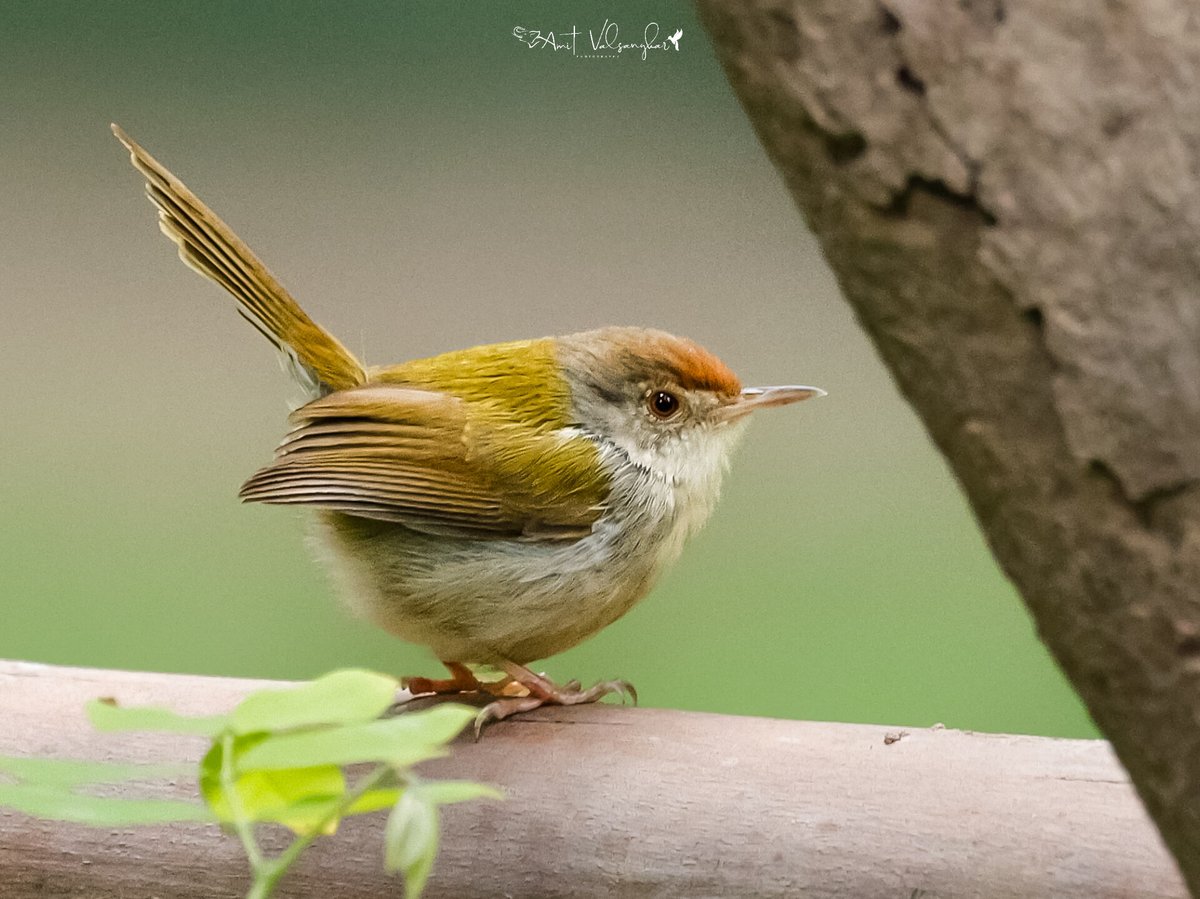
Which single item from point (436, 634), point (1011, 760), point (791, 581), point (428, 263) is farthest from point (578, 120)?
point (1011, 760)

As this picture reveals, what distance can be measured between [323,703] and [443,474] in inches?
72.0

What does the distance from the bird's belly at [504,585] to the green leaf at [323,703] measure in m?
1.71

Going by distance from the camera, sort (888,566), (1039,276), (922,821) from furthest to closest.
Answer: (888,566) < (922,821) < (1039,276)

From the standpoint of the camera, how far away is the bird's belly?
2.82 m

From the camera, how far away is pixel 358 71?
8.39 m

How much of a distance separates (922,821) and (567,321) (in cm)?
548

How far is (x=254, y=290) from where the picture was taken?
3.17 meters

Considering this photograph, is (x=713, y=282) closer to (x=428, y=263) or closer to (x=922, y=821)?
(x=428, y=263)

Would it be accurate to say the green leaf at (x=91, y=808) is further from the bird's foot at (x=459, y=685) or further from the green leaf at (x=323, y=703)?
the bird's foot at (x=459, y=685)

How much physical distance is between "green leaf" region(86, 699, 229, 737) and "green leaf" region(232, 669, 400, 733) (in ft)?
0.07

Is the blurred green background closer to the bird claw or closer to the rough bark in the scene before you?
the bird claw

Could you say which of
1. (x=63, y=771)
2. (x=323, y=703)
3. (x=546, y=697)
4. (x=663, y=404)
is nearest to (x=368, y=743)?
(x=323, y=703)

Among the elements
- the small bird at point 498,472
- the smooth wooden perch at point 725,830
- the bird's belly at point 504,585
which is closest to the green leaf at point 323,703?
the smooth wooden perch at point 725,830

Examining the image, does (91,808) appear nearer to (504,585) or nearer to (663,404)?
(504,585)
